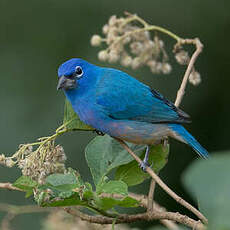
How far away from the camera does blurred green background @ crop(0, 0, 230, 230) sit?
4.59 meters

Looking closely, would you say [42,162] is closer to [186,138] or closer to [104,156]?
[104,156]

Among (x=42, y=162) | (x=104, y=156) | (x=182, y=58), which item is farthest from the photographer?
(x=182, y=58)

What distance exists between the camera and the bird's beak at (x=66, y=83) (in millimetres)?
3359

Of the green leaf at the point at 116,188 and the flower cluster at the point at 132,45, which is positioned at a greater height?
the flower cluster at the point at 132,45

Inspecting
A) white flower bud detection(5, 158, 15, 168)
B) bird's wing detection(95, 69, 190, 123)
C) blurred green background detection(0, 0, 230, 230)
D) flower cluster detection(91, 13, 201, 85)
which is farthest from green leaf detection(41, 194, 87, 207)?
blurred green background detection(0, 0, 230, 230)

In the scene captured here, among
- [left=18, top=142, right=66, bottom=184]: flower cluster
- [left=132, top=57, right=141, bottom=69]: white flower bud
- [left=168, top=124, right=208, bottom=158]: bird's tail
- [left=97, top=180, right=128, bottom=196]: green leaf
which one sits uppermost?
[left=132, top=57, right=141, bottom=69]: white flower bud

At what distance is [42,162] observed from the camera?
6.88 ft

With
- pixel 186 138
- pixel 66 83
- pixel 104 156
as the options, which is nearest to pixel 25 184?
pixel 104 156

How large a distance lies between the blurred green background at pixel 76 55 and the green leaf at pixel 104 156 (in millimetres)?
1933

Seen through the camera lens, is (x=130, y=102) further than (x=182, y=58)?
Yes

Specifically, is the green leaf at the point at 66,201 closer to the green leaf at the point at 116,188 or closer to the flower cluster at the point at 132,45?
the green leaf at the point at 116,188

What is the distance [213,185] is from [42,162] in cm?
146

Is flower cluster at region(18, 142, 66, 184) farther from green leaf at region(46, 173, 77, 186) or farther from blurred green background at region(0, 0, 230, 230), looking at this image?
blurred green background at region(0, 0, 230, 230)

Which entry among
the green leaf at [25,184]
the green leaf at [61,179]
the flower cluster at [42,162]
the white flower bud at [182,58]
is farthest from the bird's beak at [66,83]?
the green leaf at [25,184]
